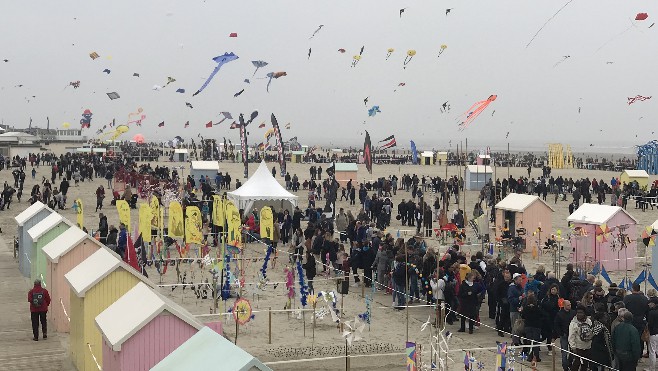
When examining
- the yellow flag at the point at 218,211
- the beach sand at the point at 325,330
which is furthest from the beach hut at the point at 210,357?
the yellow flag at the point at 218,211

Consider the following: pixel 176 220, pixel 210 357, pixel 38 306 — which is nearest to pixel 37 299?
pixel 38 306

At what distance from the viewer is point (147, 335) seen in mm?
8672

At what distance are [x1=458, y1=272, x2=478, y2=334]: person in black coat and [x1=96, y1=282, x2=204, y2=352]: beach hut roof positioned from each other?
565 cm

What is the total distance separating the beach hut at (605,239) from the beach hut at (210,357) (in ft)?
44.1

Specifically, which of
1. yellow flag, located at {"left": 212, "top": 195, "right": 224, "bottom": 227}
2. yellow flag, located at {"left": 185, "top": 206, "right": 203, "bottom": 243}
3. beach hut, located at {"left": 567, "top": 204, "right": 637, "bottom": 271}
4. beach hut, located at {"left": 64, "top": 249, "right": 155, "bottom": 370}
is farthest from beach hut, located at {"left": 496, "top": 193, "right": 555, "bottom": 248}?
beach hut, located at {"left": 64, "top": 249, "right": 155, "bottom": 370}

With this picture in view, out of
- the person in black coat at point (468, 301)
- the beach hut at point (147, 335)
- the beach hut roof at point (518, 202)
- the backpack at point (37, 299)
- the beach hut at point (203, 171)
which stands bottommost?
the person in black coat at point (468, 301)

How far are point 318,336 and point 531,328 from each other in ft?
10.3

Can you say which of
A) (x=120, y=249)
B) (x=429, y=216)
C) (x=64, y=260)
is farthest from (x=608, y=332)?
(x=429, y=216)

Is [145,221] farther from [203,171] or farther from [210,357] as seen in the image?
[203,171]

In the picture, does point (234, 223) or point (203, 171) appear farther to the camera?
point (203, 171)

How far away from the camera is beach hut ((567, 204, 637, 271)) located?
752 inches

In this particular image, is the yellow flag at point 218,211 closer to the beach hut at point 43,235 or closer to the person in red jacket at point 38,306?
the beach hut at point 43,235

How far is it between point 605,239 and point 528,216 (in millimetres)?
2866

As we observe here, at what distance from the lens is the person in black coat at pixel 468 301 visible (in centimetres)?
1348
